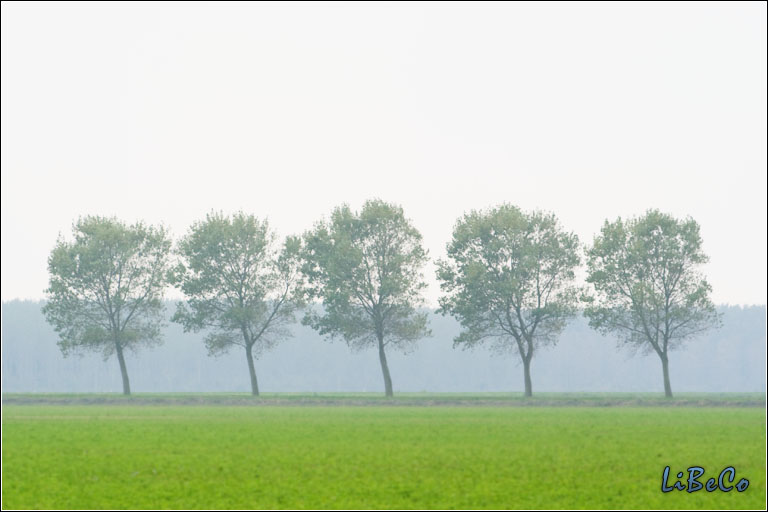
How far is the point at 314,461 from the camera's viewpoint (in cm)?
2422

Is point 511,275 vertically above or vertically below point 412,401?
above

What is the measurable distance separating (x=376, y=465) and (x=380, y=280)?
198 ft

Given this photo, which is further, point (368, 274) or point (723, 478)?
point (368, 274)

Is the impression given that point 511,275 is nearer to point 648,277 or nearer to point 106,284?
point 648,277

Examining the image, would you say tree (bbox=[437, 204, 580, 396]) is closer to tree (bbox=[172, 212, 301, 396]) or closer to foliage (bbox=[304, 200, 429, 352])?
foliage (bbox=[304, 200, 429, 352])

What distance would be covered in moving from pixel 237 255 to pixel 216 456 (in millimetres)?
61525

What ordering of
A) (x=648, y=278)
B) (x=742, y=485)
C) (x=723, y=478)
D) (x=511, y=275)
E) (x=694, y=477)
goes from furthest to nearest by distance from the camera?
(x=511, y=275), (x=648, y=278), (x=694, y=477), (x=723, y=478), (x=742, y=485)

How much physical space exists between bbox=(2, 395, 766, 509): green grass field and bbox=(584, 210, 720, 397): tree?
1481 inches

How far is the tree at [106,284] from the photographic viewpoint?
86.2 metres

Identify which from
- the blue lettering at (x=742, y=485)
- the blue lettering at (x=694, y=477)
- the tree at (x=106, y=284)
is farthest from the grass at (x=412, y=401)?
the blue lettering at (x=742, y=485)

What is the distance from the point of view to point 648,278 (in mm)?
75500

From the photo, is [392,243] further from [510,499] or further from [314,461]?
[510,499]

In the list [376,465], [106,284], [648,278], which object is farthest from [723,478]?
[106,284]

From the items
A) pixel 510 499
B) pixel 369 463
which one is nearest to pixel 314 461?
pixel 369 463
